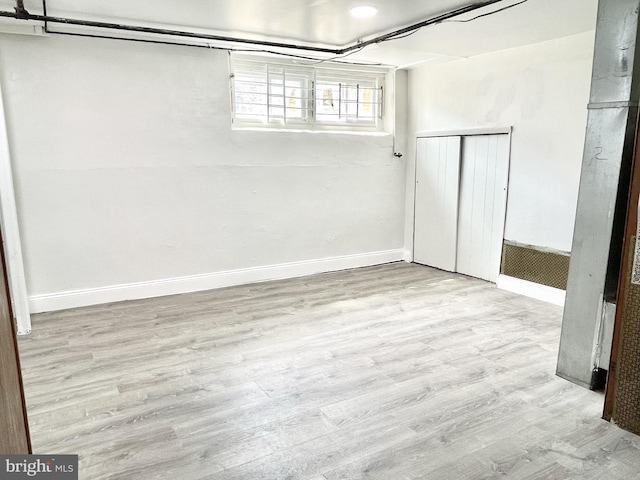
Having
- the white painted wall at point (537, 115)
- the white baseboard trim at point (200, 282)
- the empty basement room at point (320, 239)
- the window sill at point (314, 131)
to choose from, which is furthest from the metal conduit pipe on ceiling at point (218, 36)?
the white baseboard trim at point (200, 282)

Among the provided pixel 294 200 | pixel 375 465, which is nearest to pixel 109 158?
pixel 294 200

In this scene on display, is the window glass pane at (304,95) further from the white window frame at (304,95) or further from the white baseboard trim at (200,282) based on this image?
the white baseboard trim at (200,282)

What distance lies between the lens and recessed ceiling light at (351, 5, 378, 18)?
3264mm

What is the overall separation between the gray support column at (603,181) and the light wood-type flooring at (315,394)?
0.42 m

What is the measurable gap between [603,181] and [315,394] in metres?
2.09

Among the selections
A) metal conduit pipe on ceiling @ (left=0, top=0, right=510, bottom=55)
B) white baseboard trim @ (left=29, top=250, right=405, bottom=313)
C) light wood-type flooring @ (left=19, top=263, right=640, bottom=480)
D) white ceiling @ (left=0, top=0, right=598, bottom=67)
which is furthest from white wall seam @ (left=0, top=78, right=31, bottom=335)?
white ceiling @ (left=0, top=0, right=598, bottom=67)

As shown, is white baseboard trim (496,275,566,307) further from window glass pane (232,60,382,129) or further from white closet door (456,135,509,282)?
window glass pane (232,60,382,129)

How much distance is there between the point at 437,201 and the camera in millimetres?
5488

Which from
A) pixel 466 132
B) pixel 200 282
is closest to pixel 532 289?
pixel 466 132

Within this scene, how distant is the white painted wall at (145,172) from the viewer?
154 inches

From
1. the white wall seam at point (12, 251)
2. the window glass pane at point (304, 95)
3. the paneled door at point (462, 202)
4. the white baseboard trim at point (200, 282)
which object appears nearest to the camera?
the white wall seam at point (12, 251)

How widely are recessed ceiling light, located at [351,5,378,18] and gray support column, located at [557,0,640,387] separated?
1.50m

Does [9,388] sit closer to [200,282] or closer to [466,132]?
[200,282]

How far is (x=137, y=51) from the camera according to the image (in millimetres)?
4172
